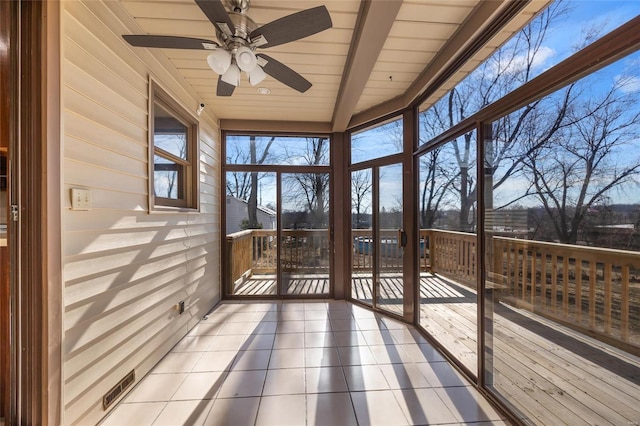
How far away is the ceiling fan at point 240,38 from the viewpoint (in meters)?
1.39

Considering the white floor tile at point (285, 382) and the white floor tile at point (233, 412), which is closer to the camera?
the white floor tile at point (233, 412)

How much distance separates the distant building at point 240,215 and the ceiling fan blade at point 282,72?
2.26m

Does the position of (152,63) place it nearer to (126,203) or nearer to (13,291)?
(126,203)

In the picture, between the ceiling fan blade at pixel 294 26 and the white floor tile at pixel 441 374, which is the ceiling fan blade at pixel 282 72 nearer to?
the ceiling fan blade at pixel 294 26

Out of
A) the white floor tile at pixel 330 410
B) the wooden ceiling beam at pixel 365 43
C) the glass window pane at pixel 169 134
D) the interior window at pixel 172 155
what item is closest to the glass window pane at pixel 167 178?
the interior window at pixel 172 155

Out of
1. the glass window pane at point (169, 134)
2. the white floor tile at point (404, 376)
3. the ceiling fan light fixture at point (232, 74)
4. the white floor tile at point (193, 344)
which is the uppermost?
the ceiling fan light fixture at point (232, 74)

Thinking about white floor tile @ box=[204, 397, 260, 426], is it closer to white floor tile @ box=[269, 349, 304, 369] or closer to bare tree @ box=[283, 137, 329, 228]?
white floor tile @ box=[269, 349, 304, 369]

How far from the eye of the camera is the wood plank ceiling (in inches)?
67.4

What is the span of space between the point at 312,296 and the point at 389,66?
318cm

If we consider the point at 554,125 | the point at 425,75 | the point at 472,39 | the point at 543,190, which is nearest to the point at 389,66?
the point at 425,75

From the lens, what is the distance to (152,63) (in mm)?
2170

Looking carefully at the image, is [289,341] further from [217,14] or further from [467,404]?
[217,14]

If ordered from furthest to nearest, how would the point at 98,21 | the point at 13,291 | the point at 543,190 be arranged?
the point at 98,21 → the point at 543,190 → the point at 13,291

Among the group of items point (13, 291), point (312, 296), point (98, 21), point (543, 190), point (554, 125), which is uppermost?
point (98, 21)
